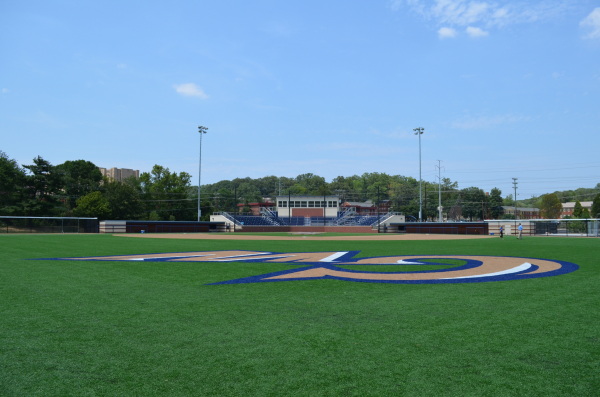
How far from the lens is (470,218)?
363 ft

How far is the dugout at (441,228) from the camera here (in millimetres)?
52438

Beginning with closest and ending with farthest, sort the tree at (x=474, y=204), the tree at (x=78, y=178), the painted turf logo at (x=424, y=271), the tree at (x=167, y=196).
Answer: the painted turf logo at (x=424, y=271) → the tree at (x=78, y=178) → the tree at (x=167, y=196) → the tree at (x=474, y=204)

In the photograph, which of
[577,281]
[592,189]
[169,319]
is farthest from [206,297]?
[592,189]

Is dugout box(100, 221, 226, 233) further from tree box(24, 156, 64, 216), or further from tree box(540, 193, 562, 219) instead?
tree box(540, 193, 562, 219)

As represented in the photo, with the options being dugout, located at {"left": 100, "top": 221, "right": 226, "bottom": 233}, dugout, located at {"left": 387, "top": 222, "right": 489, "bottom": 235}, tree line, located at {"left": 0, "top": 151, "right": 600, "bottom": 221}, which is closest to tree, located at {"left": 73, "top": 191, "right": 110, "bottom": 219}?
tree line, located at {"left": 0, "top": 151, "right": 600, "bottom": 221}

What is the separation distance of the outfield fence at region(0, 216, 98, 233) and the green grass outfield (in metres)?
45.5

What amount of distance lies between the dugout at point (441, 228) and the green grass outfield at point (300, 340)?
45.9 meters

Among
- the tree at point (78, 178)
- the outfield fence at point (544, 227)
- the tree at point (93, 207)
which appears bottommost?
the outfield fence at point (544, 227)

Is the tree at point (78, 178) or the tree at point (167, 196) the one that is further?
the tree at point (167, 196)

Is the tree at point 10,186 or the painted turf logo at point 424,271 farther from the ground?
the tree at point 10,186

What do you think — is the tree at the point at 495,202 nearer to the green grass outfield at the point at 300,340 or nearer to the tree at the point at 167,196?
the tree at the point at 167,196

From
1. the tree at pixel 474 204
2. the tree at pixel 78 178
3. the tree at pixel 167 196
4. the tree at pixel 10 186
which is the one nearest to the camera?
the tree at pixel 10 186

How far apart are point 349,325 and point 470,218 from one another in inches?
4465

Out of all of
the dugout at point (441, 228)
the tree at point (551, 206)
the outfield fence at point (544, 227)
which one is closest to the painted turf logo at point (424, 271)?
the outfield fence at point (544, 227)
